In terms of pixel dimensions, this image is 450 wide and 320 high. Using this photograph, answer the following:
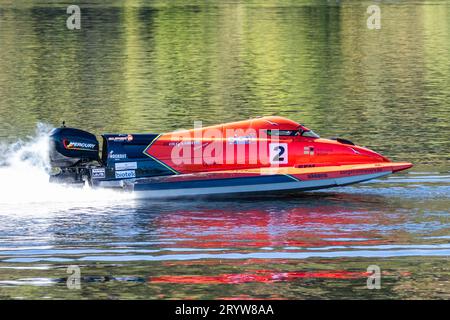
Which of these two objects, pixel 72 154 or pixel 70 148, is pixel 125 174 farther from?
pixel 70 148

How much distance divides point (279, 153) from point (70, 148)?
261 inches

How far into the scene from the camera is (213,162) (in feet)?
122

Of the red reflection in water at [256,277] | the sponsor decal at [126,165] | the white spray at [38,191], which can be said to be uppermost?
the sponsor decal at [126,165]

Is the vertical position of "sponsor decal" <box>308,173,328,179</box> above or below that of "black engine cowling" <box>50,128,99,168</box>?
below

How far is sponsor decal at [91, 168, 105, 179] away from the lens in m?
37.1

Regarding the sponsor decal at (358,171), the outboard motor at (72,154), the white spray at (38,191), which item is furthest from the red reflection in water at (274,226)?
the outboard motor at (72,154)

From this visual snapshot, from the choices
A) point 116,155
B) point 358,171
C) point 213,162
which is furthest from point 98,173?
point 358,171

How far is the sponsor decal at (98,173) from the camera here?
37.1 meters

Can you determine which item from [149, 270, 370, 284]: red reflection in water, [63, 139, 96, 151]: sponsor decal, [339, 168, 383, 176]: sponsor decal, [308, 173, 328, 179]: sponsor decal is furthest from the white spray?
[149, 270, 370, 284]: red reflection in water

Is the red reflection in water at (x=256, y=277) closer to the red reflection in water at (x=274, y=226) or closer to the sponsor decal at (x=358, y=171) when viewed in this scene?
the red reflection in water at (x=274, y=226)

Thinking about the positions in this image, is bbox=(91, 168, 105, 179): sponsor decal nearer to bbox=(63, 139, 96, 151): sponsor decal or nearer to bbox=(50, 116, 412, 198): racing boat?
bbox=(50, 116, 412, 198): racing boat

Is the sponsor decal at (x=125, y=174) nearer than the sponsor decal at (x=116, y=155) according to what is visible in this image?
No

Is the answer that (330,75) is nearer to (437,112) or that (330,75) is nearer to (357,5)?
(437,112)

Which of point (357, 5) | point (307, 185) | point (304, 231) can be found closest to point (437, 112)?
point (307, 185)
